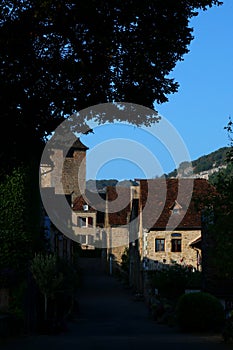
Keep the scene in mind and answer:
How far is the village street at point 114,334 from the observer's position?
1934 cm

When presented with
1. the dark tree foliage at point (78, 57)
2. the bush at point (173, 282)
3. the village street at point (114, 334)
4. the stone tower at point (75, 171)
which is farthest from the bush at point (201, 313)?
the stone tower at point (75, 171)

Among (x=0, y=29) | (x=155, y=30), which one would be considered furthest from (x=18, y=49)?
(x=155, y=30)

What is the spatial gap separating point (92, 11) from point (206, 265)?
21747mm

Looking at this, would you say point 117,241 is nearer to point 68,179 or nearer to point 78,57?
point 68,179

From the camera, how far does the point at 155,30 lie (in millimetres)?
14219

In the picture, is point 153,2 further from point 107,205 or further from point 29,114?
point 107,205

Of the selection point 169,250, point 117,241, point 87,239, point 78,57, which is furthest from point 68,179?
point 78,57

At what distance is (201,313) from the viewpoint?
24.4 meters

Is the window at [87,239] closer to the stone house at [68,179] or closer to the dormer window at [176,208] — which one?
the stone house at [68,179]

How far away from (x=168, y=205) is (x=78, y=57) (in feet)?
131

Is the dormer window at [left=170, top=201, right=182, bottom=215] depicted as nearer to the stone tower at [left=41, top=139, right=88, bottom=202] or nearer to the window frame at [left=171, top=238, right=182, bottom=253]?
the window frame at [left=171, top=238, right=182, bottom=253]

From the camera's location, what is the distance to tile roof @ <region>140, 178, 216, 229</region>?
52812mm

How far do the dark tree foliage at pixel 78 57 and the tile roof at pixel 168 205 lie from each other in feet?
121

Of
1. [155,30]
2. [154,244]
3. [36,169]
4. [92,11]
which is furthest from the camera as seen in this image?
[154,244]
